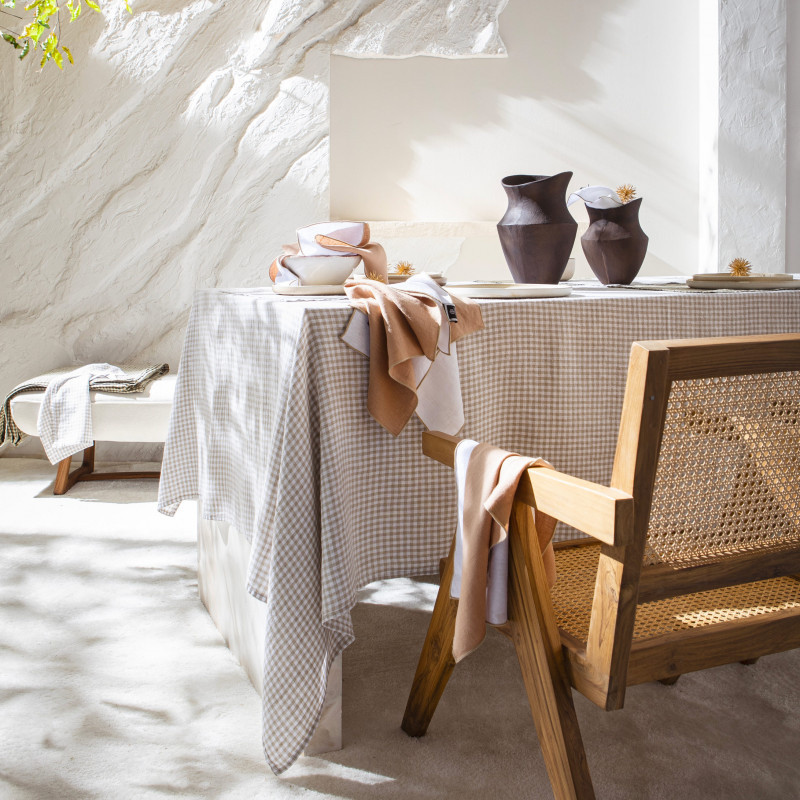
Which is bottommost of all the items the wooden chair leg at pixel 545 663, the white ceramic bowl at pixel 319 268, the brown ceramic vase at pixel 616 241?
the wooden chair leg at pixel 545 663

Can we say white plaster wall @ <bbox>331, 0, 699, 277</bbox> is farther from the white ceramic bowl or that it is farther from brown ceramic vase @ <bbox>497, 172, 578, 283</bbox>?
the white ceramic bowl

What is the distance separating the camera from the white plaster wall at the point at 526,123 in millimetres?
4160

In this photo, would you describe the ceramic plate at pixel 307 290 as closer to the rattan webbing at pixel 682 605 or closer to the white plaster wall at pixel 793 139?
the rattan webbing at pixel 682 605

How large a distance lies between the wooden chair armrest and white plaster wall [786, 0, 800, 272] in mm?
3717

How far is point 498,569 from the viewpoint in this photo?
1221 millimetres

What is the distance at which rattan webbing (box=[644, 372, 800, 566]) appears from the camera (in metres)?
1.08

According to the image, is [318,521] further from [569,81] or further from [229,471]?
[569,81]

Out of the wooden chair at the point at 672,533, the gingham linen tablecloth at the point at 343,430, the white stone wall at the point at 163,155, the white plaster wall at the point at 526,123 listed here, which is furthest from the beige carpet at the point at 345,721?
the white plaster wall at the point at 526,123

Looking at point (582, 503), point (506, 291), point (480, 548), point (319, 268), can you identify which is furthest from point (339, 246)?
point (582, 503)

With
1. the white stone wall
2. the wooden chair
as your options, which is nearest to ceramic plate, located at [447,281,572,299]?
the wooden chair

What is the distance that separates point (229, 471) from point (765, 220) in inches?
136

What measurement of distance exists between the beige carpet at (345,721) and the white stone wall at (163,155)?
6.30 feet

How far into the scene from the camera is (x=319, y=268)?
5.78 feet

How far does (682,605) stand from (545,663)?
0.81 feet
